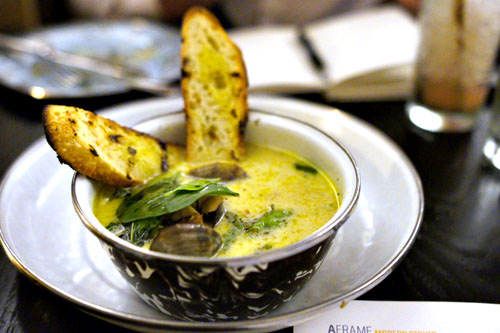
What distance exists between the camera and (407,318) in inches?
Answer: 35.3

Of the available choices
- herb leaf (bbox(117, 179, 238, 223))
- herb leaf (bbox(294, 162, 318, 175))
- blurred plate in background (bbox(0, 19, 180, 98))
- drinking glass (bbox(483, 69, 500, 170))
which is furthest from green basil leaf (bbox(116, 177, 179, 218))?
drinking glass (bbox(483, 69, 500, 170))

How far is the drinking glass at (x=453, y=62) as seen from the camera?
145cm

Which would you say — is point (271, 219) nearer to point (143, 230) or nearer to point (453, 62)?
point (143, 230)

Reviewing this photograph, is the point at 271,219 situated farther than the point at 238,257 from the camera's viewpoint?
Yes

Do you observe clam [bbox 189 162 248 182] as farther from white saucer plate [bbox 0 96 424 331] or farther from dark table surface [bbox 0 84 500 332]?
dark table surface [bbox 0 84 500 332]

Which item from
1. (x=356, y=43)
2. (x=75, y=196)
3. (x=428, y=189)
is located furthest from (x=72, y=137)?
(x=356, y=43)

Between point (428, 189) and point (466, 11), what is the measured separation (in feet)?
1.83

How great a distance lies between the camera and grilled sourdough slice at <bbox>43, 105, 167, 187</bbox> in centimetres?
91

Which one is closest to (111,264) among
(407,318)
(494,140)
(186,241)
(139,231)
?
(139,231)

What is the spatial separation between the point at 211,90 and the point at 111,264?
49 centimetres

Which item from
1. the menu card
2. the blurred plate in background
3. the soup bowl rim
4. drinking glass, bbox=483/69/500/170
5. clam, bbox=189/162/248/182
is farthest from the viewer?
the blurred plate in background

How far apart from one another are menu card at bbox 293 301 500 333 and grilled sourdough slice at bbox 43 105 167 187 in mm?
478

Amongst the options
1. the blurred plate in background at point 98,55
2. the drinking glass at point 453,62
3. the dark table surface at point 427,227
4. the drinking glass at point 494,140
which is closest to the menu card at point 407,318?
the dark table surface at point 427,227

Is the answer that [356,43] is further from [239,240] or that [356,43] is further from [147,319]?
[147,319]
